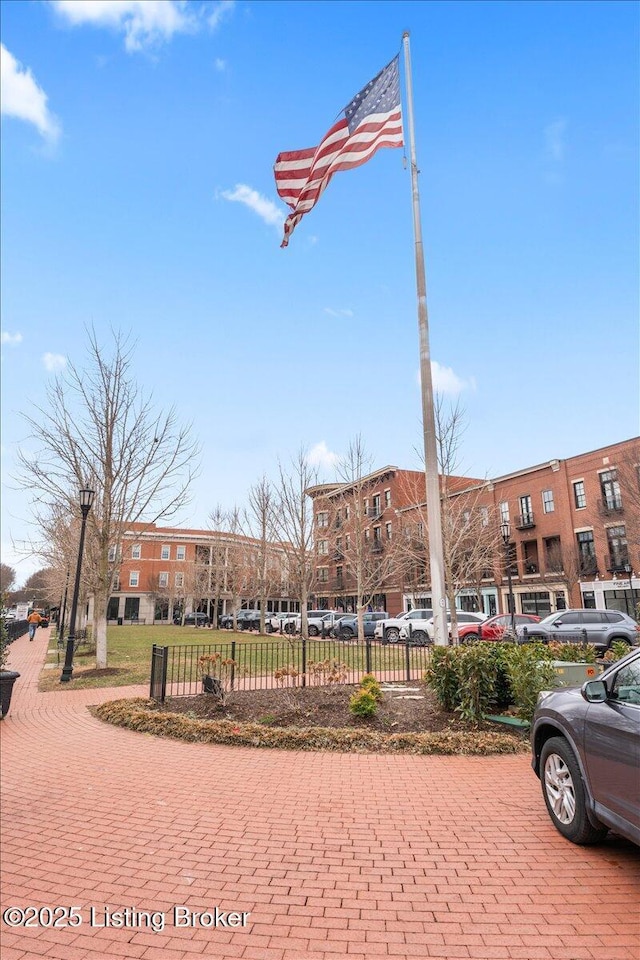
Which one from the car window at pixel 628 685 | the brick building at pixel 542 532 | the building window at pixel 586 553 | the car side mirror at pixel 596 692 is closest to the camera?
the car window at pixel 628 685

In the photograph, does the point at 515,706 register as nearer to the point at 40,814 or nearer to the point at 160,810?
the point at 160,810

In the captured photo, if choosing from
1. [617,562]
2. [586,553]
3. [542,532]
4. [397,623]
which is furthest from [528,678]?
[542,532]

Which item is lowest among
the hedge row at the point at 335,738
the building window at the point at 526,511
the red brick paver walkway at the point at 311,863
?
the red brick paver walkway at the point at 311,863

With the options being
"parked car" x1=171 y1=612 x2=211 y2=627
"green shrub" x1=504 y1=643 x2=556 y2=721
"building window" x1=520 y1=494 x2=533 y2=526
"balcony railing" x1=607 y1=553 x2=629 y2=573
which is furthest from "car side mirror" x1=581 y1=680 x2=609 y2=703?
"parked car" x1=171 y1=612 x2=211 y2=627

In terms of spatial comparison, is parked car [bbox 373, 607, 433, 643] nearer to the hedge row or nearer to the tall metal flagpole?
the tall metal flagpole

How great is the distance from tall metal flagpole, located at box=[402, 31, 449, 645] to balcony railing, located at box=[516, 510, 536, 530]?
3443 cm

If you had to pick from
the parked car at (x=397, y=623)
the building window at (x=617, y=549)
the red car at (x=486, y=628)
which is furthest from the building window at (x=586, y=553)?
the parked car at (x=397, y=623)

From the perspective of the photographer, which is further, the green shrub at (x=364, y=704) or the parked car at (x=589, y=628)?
the parked car at (x=589, y=628)

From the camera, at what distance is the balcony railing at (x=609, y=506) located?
35.9 metres

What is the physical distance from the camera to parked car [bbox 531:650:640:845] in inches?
143

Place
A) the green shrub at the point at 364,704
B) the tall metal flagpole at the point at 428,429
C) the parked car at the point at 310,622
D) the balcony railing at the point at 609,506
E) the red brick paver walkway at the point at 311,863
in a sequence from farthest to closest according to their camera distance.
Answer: the parked car at the point at 310,622 < the balcony railing at the point at 609,506 < the tall metal flagpole at the point at 428,429 < the green shrub at the point at 364,704 < the red brick paver walkway at the point at 311,863

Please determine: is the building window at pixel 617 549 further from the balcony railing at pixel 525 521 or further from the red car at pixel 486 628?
the red car at pixel 486 628

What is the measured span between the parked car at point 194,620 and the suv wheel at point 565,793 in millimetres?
50169

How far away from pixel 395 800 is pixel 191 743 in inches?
143
